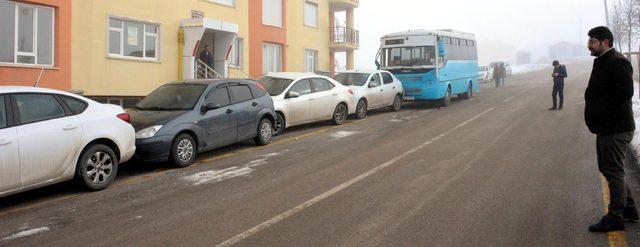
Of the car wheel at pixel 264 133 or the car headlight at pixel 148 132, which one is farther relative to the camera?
the car wheel at pixel 264 133

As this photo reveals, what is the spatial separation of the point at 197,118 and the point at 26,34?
22.0 ft

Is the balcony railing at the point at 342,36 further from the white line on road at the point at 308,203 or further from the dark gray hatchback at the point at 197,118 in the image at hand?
the white line on road at the point at 308,203

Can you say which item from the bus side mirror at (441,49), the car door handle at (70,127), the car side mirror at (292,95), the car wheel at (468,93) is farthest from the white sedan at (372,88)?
the car door handle at (70,127)

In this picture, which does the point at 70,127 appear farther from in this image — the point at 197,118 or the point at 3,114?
the point at 197,118

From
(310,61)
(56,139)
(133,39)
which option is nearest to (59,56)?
(133,39)

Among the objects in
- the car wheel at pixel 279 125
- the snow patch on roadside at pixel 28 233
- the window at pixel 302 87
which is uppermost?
the window at pixel 302 87

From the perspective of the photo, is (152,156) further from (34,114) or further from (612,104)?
(612,104)

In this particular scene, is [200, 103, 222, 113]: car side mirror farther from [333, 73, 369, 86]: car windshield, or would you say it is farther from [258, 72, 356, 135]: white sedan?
[333, 73, 369, 86]: car windshield

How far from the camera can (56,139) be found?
262 inches

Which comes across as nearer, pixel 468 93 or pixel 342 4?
pixel 468 93

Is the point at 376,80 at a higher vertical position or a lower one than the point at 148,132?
higher

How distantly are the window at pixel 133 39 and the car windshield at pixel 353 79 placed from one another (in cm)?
603

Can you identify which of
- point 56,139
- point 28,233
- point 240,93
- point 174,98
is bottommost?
point 28,233

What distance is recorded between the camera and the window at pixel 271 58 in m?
23.6
